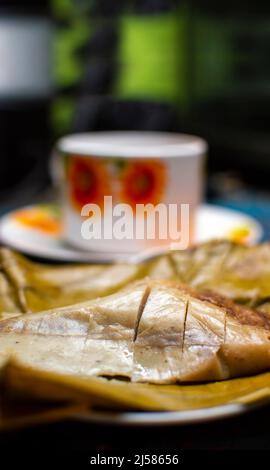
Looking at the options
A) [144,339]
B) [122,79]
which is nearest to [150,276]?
[144,339]

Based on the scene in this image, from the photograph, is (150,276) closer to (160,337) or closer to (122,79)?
(160,337)

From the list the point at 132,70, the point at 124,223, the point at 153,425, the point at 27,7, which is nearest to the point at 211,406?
the point at 153,425

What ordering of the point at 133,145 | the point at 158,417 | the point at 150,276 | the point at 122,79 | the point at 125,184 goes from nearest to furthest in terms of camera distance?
the point at 158,417
the point at 150,276
the point at 125,184
the point at 133,145
the point at 122,79

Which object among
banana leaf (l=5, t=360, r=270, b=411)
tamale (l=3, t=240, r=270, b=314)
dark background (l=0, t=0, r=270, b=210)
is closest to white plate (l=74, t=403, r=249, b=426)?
banana leaf (l=5, t=360, r=270, b=411)

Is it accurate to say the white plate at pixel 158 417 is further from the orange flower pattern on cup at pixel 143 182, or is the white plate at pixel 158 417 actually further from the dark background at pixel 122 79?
the dark background at pixel 122 79

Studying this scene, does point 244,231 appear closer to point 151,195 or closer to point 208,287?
point 151,195
